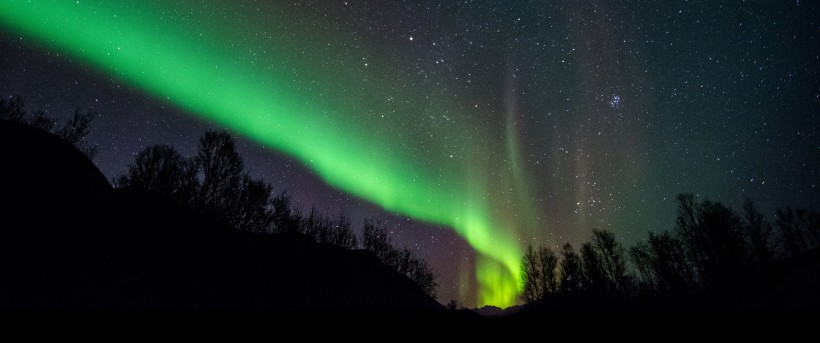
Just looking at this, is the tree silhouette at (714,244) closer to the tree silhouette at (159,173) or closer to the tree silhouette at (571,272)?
the tree silhouette at (571,272)

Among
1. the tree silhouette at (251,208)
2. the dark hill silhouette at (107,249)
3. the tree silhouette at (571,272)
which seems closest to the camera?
the dark hill silhouette at (107,249)

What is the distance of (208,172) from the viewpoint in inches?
1210

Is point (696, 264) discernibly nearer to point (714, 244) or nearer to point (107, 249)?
point (714, 244)

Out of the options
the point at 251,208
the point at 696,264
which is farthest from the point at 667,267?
the point at 251,208

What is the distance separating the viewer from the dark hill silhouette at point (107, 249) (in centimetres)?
1338

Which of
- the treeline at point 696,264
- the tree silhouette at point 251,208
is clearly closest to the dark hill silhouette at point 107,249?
the tree silhouette at point 251,208

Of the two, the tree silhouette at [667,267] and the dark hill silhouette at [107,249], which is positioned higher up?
the tree silhouette at [667,267]

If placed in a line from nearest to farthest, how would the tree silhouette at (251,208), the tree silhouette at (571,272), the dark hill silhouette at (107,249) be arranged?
the dark hill silhouette at (107,249) < the tree silhouette at (251,208) < the tree silhouette at (571,272)

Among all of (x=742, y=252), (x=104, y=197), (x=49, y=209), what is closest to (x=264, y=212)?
(x=104, y=197)

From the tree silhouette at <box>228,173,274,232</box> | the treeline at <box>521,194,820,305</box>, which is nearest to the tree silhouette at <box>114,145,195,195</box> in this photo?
the tree silhouette at <box>228,173,274,232</box>

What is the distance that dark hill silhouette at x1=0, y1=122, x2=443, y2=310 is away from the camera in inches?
527

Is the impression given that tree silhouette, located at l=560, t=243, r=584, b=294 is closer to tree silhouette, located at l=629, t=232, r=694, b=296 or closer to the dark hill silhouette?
tree silhouette, located at l=629, t=232, r=694, b=296

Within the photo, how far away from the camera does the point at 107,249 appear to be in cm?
1698

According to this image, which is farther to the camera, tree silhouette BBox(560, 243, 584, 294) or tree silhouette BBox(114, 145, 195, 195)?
tree silhouette BBox(560, 243, 584, 294)
